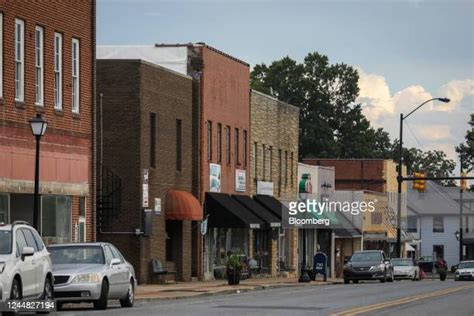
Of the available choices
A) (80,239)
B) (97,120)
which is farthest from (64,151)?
(97,120)

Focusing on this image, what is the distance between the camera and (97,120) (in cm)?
4634

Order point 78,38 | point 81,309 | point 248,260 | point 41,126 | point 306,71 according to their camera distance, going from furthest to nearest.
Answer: point 306,71 < point 248,260 < point 78,38 < point 41,126 < point 81,309

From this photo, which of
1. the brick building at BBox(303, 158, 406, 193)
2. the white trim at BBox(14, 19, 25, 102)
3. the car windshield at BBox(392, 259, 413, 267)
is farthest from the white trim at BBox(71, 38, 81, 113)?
the brick building at BBox(303, 158, 406, 193)

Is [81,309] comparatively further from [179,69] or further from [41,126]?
[179,69]

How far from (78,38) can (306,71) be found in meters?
74.9

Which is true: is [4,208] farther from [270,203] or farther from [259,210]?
[270,203]

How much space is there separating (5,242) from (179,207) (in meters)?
27.0

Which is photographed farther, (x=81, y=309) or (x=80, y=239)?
(x=80, y=239)

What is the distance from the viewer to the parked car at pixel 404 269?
227 ft

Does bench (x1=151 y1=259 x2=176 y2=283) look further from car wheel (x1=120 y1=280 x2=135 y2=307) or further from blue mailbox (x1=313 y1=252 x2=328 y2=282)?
car wheel (x1=120 y1=280 x2=135 y2=307)

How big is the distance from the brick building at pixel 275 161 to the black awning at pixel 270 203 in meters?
0.20

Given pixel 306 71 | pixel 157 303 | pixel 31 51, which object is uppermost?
pixel 306 71

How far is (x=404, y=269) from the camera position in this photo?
6950 cm

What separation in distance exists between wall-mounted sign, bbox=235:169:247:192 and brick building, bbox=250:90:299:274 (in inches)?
59.3
